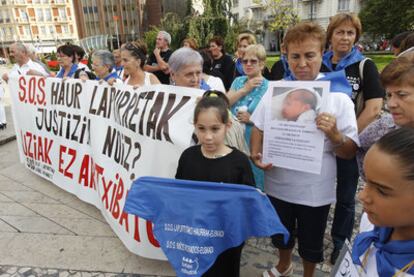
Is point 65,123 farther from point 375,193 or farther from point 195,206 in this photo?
point 375,193

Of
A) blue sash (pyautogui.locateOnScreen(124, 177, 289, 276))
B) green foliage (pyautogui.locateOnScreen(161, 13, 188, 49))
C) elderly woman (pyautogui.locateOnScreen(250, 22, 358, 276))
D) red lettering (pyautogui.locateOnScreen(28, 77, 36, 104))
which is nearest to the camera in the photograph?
blue sash (pyautogui.locateOnScreen(124, 177, 289, 276))

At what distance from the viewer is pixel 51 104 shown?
158 inches

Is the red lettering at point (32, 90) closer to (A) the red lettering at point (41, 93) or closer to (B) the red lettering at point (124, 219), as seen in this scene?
(A) the red lettering at point (41, 93)

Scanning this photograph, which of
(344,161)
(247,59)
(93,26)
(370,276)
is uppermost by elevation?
(93,26)

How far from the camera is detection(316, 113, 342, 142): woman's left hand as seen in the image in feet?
5.45

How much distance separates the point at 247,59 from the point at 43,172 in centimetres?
335

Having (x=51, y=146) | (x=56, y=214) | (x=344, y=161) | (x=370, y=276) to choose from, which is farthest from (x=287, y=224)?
(x=51, y=146)

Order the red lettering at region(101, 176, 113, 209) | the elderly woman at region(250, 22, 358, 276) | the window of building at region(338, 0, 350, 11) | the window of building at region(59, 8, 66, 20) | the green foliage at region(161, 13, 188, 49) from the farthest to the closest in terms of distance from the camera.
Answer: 1. the window of building at region(59, 8, 66, 20)
2. the window of building at region(338, 0, 350, 11)
3. the green foliage at region(161, 13, 188, 49)
4. the red lettering at region(101, 176, 113, 209)
5. the elderly woman at region(250, 22, 358, 276)

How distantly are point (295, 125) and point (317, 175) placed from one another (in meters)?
0.37

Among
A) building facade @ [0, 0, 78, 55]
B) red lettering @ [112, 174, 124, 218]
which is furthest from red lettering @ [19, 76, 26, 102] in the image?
building facade @ [0, 0, 78, 55]

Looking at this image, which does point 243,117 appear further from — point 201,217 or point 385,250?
point 385,250

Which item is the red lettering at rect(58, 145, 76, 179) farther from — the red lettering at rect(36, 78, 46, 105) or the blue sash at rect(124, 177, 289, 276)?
the blue sash at rect(124, 177, 289, 276)

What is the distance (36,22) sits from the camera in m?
72.1

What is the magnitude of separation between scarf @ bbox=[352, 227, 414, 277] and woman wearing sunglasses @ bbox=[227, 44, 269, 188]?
4.36ft
